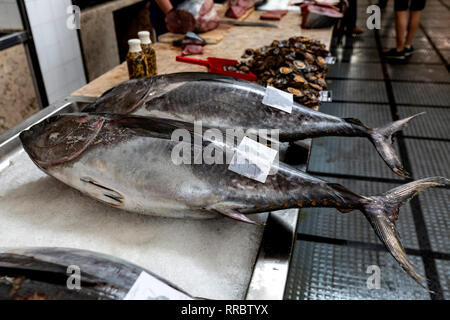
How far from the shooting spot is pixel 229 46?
310cm

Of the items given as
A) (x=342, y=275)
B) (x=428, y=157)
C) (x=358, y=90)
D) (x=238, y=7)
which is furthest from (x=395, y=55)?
(x=342, y=275)

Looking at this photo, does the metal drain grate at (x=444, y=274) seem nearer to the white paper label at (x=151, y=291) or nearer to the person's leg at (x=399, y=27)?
the white paper label at (x=151, y=291)

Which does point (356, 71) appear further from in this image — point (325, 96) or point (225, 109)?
point (225, 109)

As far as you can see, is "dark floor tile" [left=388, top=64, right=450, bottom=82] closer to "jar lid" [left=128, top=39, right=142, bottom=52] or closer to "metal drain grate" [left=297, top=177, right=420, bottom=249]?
"metal drain grate" [left=297, top=177, right=420, bottom=249]

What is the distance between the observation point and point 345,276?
1904mm

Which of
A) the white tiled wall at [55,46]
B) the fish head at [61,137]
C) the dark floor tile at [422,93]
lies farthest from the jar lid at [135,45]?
the dark floor tile at [422,93]

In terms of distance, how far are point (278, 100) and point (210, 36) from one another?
1.97m

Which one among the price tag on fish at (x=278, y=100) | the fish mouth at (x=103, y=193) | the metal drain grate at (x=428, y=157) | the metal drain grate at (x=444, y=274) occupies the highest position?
the price tag on fish at (x=278, y=100)

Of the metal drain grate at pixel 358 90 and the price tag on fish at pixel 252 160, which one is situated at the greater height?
the price tag on fish at pixel 252 160

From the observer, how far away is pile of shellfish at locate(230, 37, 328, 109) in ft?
6.18

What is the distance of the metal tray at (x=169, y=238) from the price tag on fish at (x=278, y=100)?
51 centimetres

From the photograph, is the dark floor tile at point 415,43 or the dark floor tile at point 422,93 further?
the dark floor tile at point 415,43

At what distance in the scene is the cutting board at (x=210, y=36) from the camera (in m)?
3.20
